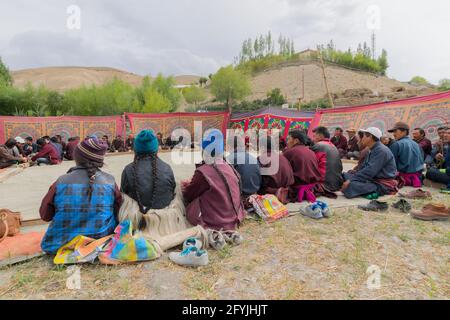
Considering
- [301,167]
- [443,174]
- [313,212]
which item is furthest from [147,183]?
[443,174]

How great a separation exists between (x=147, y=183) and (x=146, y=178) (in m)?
0.05

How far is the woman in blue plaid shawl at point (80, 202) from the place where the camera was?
7.11 ft

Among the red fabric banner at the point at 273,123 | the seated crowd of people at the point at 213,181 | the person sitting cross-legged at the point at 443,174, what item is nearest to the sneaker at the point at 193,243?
the seated crowd of people at the point at 213,181

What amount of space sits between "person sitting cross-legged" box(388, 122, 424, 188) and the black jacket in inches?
162

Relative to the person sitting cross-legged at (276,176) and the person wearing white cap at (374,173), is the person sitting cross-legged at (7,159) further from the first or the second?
the person wearing white cap at (374,173)

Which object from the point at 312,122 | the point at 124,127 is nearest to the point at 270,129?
the point at 312,122

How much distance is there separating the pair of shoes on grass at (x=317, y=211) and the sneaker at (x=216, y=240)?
1.33 m

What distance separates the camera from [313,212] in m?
3.31

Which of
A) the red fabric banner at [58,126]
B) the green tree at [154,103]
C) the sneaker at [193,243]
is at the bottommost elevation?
the sneaker at [193,243]

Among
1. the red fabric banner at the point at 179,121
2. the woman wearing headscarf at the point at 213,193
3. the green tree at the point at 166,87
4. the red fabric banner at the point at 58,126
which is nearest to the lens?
the woman wearing headscarf at the point at 213,193

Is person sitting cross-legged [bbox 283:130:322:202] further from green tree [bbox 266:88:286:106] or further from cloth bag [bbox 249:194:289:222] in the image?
green tree [bbox 266:88:286:106]

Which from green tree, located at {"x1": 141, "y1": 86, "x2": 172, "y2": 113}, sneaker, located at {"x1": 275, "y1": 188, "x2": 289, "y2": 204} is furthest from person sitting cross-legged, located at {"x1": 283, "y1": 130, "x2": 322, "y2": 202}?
green tree, located at {"x1": 141, "y1": 86, "x2": 172, "y2": 113}

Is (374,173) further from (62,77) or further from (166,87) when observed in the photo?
(62,77)

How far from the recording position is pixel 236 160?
3.45 meters
